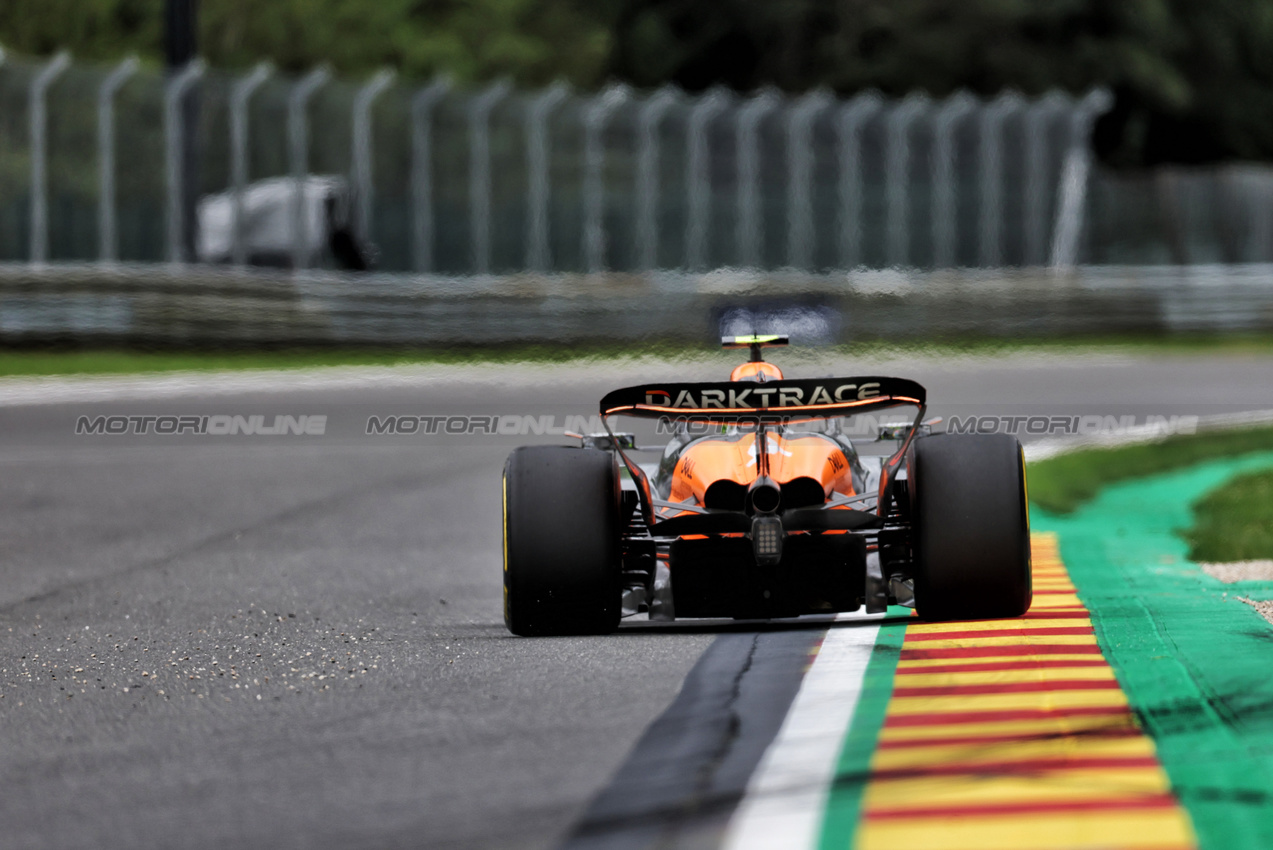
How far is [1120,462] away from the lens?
14.8 metres

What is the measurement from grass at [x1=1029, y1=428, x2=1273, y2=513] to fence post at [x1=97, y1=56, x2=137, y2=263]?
11383 millimetres

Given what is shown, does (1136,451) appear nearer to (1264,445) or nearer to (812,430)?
(1264,445)

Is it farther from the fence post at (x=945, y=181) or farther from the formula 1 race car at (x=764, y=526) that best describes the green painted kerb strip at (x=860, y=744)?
the fence post at (x=945, y=181)

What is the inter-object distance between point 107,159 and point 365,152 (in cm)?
304

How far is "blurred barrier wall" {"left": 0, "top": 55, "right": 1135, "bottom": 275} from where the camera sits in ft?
74.0

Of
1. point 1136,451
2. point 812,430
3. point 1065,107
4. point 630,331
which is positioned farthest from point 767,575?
point 1065,107

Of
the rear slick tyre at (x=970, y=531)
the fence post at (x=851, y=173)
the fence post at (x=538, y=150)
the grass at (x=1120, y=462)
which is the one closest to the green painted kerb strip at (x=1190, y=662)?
the rear slick tyre at (x=970, y=531)

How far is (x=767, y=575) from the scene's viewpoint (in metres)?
7.16

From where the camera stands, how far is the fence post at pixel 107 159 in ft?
73.3

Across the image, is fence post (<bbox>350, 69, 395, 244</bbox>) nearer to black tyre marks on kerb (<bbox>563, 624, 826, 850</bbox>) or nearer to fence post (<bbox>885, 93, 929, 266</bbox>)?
fence post (<bbox>885, 93, 929, 266</bbox>)

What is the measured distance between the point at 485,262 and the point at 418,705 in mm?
19073

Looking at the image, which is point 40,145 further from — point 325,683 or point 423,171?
point 325,683

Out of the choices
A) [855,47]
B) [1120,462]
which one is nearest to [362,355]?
[1120,462]

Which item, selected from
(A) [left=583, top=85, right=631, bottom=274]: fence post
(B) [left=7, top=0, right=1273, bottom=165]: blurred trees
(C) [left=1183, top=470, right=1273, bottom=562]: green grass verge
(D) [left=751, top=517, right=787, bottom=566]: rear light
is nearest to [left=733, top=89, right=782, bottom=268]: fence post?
(A) [left=583, top=85, right=631, bottom=274]: fence post
